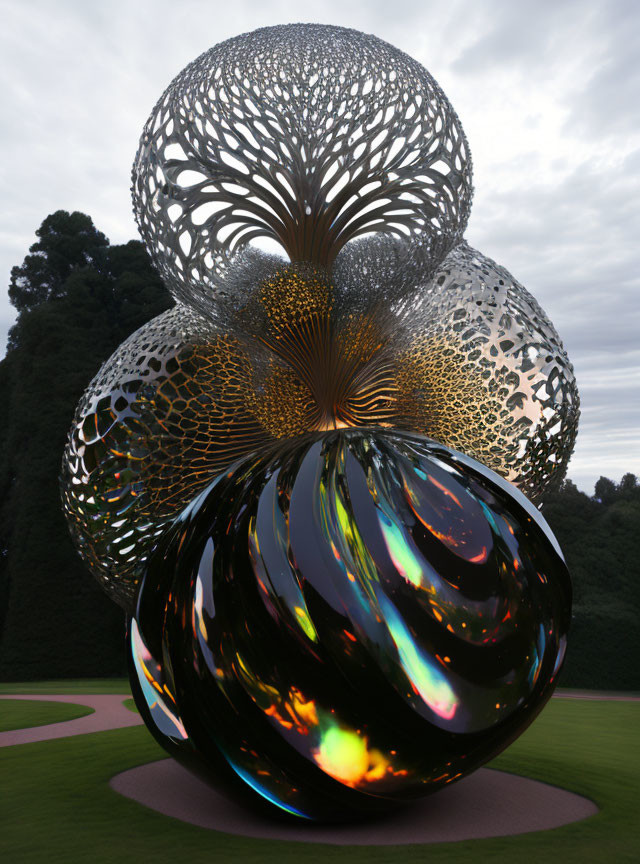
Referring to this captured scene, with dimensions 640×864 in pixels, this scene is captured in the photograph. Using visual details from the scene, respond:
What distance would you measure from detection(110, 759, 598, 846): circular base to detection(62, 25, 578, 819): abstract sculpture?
0.22 metres

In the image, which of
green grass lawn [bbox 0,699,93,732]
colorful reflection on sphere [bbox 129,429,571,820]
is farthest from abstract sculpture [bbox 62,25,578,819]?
green grass lawn [bbox 0,699,93,732]

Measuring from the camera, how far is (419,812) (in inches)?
199

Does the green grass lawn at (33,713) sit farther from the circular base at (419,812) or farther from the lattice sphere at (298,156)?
the lattice sphere at (298,156)

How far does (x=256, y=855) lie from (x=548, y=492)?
4958 mm

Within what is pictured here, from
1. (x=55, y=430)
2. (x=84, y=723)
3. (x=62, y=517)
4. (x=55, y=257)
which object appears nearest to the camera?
(x=84, y=723)

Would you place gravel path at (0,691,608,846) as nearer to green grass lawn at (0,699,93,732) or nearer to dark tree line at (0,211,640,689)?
green grass lawn at (0,699,93,732)

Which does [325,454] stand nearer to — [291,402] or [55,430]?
[291,402]

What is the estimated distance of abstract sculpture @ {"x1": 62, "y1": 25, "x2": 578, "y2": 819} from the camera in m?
4.10

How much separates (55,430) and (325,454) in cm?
1632

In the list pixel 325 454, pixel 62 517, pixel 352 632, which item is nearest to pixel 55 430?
pixel 62 517

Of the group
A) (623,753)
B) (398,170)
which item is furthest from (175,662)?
(623,753)

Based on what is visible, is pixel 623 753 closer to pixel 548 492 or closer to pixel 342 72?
pixel 548 492

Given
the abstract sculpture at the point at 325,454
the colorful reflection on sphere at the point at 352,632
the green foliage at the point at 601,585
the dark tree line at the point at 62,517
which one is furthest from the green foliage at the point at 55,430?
the colorful reflection on sphere at the point at 352,632

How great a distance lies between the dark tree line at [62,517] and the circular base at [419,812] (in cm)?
1283
